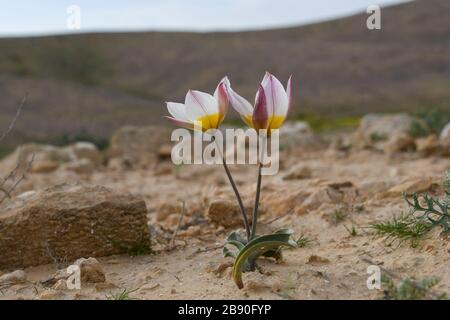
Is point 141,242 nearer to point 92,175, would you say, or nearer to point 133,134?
point 92,175

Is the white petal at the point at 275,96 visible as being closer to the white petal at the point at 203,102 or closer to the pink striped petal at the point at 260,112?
the pink striped petal at the point at 260,112

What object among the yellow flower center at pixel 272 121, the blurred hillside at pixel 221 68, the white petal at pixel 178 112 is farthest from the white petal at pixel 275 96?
the blurred hillside at pixel 221 68

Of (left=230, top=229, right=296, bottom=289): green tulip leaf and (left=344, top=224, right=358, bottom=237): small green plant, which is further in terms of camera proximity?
(left=344, top=224, right=358, bottom=237): small green plant

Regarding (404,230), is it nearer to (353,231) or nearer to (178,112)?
(353,231)

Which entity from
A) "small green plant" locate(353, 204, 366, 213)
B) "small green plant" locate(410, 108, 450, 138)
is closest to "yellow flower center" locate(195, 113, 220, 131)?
"small green plant" locate(353, 204, 366, 213)

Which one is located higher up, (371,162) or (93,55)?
(93,55)

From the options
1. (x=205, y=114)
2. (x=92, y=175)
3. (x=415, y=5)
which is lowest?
(x=92, y=175)

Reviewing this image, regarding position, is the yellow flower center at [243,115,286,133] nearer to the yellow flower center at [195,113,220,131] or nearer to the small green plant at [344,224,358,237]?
the yellow flower center at [195,113,220,131]
